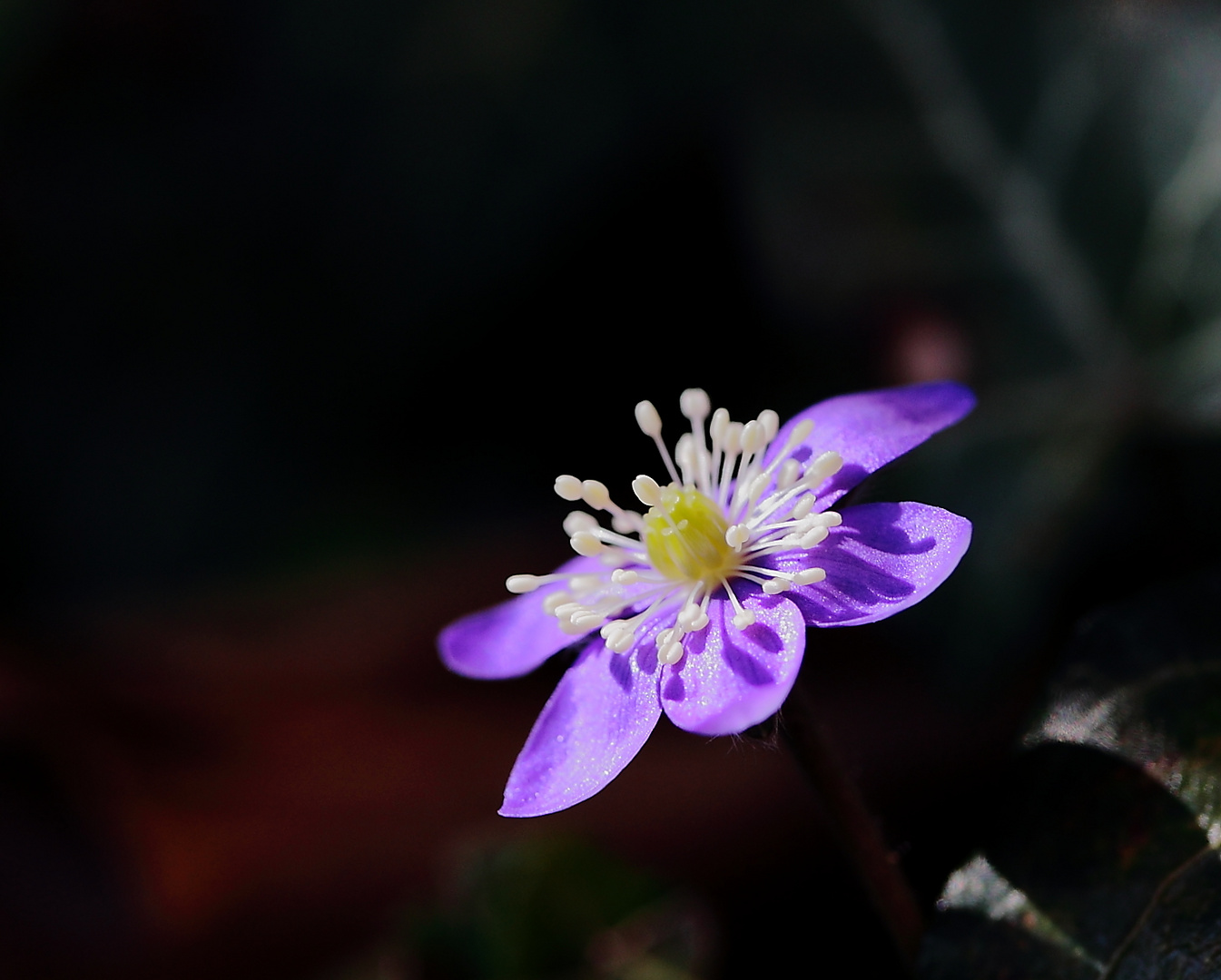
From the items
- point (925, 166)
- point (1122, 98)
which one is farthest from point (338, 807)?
point (1122, 98)

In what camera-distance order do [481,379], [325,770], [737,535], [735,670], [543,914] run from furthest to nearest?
[481,379] → [325,770] → [543,914] → [737,535] → [735,670]

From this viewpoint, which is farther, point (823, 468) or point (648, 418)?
point (648, 418)

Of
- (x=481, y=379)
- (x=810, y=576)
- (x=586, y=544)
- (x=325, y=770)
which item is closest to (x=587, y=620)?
(x=586, y=544)

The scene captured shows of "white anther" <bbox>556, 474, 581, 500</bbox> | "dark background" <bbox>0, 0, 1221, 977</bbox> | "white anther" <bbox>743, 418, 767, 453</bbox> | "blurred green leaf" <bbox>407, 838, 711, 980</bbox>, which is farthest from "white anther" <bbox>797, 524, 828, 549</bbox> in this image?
"blurred green leaf" <bbox>407, 838, 711, 980</bbox>

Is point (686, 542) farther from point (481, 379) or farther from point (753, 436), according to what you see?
point (481, 379)

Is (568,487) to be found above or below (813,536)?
above

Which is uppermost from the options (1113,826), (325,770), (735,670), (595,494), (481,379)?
(481,379)
